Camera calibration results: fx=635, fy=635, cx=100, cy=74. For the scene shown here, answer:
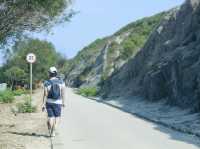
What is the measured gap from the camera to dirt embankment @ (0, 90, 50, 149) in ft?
53.1

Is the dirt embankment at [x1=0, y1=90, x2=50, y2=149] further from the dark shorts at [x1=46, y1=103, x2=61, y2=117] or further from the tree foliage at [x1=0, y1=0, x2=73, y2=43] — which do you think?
the tree foliage at [x1=0, y1=0, x2=73, y2=43]

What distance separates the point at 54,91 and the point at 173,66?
1799 cm

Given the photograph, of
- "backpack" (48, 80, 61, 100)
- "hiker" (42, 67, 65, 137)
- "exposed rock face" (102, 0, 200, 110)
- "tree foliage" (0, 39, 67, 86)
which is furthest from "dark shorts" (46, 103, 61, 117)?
"tree foliage" (0, 39, 67, 86)

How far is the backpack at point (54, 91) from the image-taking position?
54.1ft

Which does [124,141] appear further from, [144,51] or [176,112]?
[144,51]

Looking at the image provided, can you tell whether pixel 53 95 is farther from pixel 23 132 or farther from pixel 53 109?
pixel 23 132

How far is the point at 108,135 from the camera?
18562 millimetres

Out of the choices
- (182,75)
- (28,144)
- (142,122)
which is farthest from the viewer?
(182,75)

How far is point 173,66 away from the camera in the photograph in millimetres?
33750

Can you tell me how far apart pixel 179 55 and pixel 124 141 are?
56.5ft

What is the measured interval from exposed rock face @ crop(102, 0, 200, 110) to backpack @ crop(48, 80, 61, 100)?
10.3 m

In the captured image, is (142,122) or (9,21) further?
(142,122)

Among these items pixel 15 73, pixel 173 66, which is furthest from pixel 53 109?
pixel 15 73

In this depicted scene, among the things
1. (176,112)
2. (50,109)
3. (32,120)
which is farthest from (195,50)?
(50,109)
